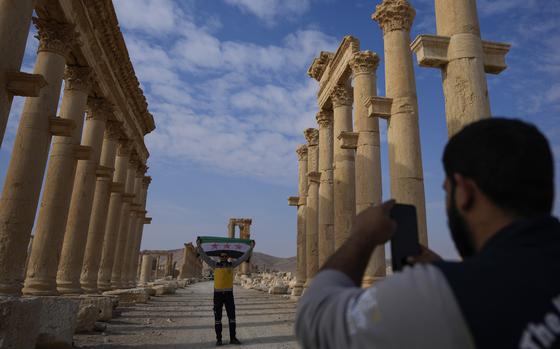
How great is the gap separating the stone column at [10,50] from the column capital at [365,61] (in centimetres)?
1080

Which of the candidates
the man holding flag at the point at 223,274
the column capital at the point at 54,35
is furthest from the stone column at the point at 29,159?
the man holding flag at the point at 223,274

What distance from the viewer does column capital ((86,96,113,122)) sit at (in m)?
18.1

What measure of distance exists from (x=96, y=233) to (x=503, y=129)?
20708mm

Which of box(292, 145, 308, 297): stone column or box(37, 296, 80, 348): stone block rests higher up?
box(292, 145, 308, 297): stone column

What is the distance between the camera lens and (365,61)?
15.1 m

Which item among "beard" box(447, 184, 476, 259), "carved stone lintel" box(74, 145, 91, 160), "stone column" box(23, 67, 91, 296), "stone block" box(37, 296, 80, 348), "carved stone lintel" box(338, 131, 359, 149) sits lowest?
"stone block" box(37, 296, 80, 348)

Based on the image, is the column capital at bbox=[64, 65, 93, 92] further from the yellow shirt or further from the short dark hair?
the short dark hair

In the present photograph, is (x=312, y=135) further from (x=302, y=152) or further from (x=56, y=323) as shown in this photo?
(x=56, y=323)

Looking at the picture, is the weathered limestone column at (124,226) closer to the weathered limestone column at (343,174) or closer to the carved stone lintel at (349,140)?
the weathered limestone column at (343,174)

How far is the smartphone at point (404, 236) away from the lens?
1633 mm

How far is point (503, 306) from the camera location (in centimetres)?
109

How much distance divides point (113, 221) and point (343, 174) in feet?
45.0

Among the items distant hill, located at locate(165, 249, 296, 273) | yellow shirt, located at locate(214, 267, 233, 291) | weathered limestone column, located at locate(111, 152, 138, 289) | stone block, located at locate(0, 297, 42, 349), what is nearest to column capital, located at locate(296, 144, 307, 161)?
weathered limestone column, located at locate(111, 152, 138, 289)

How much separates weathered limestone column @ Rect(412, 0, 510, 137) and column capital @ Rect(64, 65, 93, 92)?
13.0 metres
